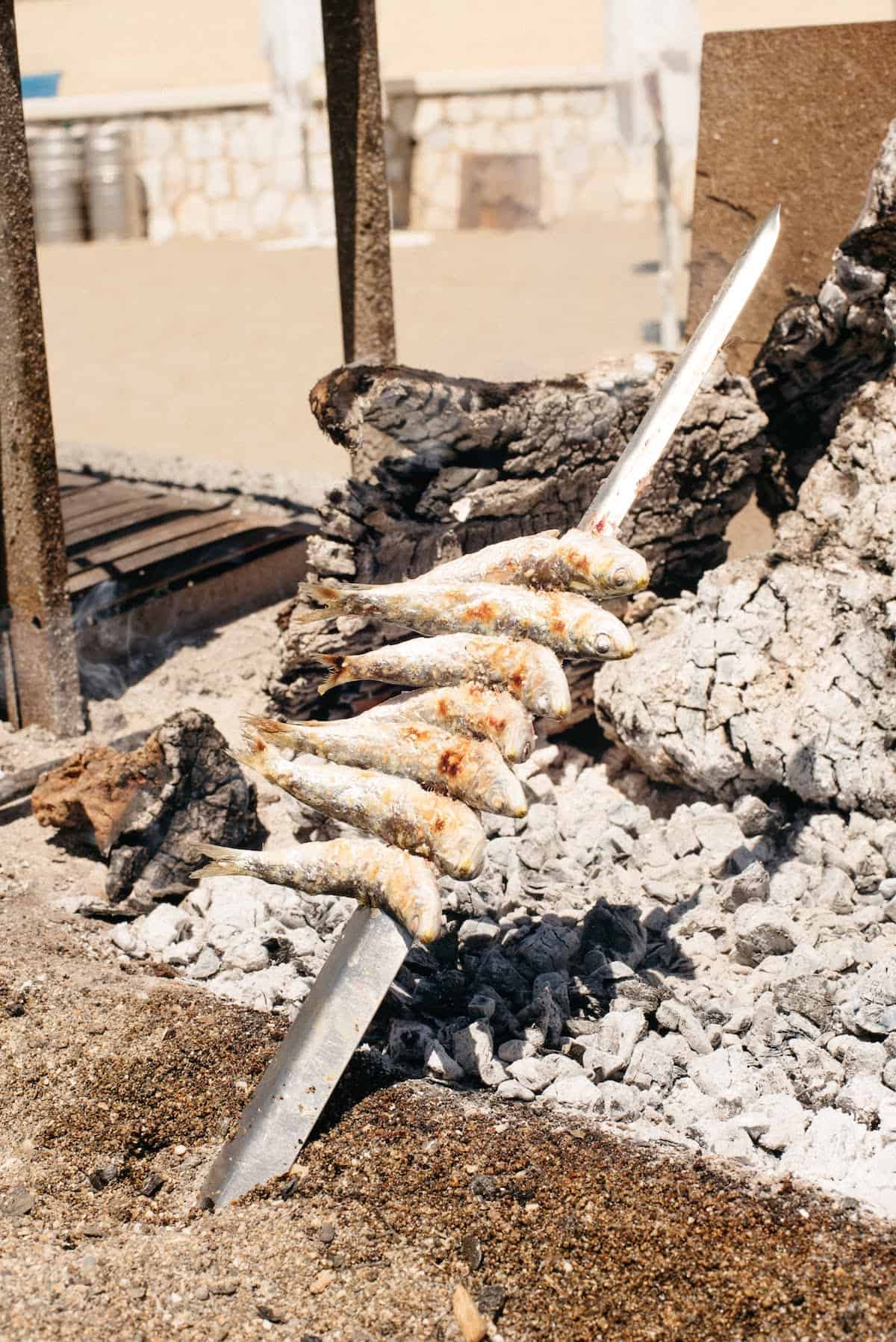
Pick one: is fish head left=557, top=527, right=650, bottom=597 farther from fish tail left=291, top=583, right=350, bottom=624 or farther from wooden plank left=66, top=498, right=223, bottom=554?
wooden plank left=66, top=498, right=223, bottom=554

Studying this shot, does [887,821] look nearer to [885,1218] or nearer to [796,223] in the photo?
[885,1218]

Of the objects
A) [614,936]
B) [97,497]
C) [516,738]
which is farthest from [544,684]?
[97,497]

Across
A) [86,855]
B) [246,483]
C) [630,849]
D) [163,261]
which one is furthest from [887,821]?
[163,261]

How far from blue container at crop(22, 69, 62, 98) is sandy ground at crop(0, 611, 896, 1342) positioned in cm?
2382

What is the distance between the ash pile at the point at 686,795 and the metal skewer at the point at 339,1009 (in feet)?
1.45

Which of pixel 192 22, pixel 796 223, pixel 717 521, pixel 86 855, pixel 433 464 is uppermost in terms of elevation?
pixel 192 22

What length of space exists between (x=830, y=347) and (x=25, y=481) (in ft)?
10.5

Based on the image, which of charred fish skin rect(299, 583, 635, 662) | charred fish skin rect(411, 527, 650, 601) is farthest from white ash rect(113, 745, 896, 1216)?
charred fish skin rect(411, 527, 650, 601)

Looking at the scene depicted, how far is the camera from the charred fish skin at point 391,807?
2.87m

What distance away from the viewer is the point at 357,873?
293 centimetres

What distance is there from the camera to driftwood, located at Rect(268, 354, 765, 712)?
4.45 metres

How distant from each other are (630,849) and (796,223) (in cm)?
307

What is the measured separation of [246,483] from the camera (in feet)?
A: 26.3

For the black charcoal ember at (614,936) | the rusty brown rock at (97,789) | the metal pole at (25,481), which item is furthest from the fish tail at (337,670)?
the metal pole at (25,481)
